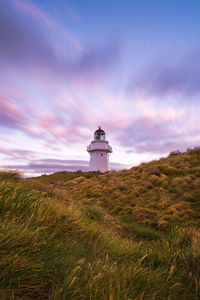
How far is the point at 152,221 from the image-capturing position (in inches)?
336

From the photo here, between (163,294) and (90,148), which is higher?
(90,148)

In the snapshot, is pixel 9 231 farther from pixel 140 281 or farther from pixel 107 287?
pixel 140 281

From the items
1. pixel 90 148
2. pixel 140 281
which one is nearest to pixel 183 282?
pixel 140 281

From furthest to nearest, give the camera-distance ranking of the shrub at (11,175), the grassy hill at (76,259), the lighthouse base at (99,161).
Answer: the lighthouse base at (99,161), the shrub at (11,175), the grassy hill at (76,259)

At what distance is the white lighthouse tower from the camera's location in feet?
145

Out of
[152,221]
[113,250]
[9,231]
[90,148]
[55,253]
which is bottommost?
[152,221]

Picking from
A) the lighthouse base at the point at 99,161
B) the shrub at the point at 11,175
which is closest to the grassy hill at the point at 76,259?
the shrub at the point at 11,175

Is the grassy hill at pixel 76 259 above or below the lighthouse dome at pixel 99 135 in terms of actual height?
below

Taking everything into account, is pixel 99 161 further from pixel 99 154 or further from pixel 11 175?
pixel 11 175

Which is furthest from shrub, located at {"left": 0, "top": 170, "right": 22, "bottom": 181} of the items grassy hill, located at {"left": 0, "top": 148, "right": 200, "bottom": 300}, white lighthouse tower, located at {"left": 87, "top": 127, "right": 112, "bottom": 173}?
white lighthouse tower, located at {"left": 87, "top": 127, "right": 112, "bottom": 173}

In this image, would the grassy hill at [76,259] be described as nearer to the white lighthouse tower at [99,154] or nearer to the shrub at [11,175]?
the shrub at [11,175]

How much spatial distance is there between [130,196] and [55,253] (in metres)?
10.3

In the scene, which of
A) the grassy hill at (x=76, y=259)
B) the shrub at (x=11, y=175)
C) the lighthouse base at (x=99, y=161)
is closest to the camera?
the grassy hill at (x=76, y=259)

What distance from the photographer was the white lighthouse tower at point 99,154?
4419 centimetres
